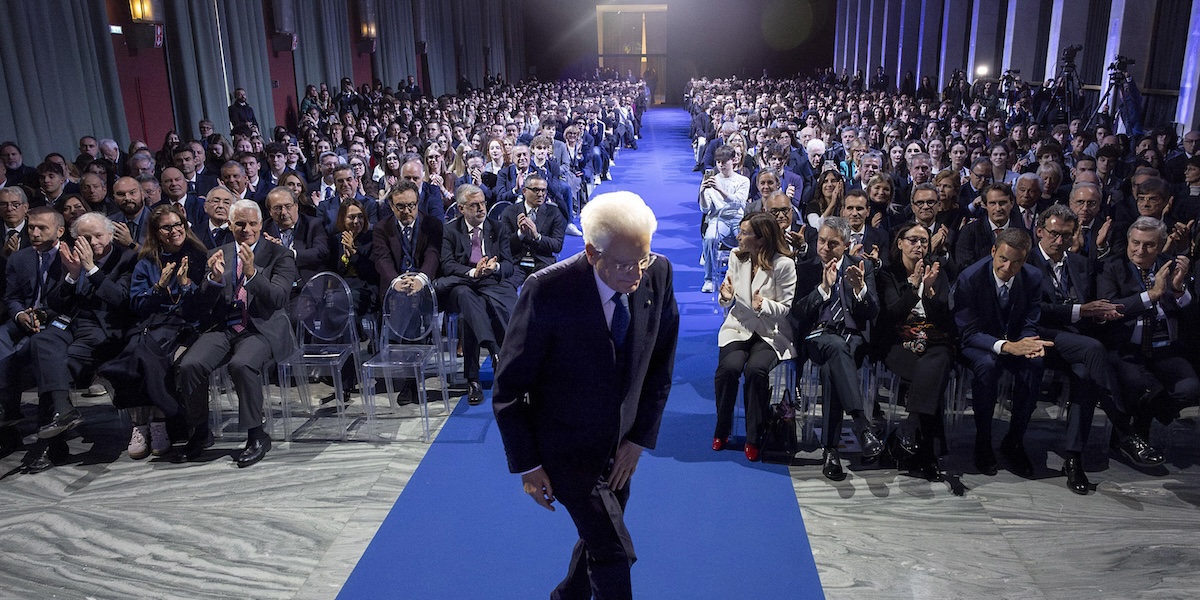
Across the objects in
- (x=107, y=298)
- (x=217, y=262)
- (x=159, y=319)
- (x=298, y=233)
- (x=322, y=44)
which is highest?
(x=322, y=44)

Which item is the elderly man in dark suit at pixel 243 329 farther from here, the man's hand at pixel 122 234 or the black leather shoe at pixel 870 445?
the black leather shoe at pixel 870 445

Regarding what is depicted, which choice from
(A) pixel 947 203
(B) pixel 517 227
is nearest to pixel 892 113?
(A) pixel 947 203

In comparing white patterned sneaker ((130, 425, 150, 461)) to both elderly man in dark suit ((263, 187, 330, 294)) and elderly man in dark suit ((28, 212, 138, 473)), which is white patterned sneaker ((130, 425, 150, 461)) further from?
elderly man in dark suit ((263, 187, 330, 294))

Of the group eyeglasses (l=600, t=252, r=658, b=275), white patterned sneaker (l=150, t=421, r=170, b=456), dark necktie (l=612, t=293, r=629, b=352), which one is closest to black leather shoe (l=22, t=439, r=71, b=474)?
white patterned sneaker (l=150, t=421, r=170, b=456)

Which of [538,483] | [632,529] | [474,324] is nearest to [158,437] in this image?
[474,324]

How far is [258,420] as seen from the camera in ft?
14.7

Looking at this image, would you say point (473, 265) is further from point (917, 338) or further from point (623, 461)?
point (623, 461)

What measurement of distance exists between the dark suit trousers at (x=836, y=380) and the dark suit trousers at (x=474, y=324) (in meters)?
2.03

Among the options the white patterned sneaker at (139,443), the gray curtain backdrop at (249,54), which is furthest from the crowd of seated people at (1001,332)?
the gray curtain backdrop at (249,54)

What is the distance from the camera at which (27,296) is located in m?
4.71

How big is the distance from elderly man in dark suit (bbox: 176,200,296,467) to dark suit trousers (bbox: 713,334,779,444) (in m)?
2.43

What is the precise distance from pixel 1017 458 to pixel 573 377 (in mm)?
2881

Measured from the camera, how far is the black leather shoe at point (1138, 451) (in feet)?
13.6

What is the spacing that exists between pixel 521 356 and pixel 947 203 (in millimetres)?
4530
